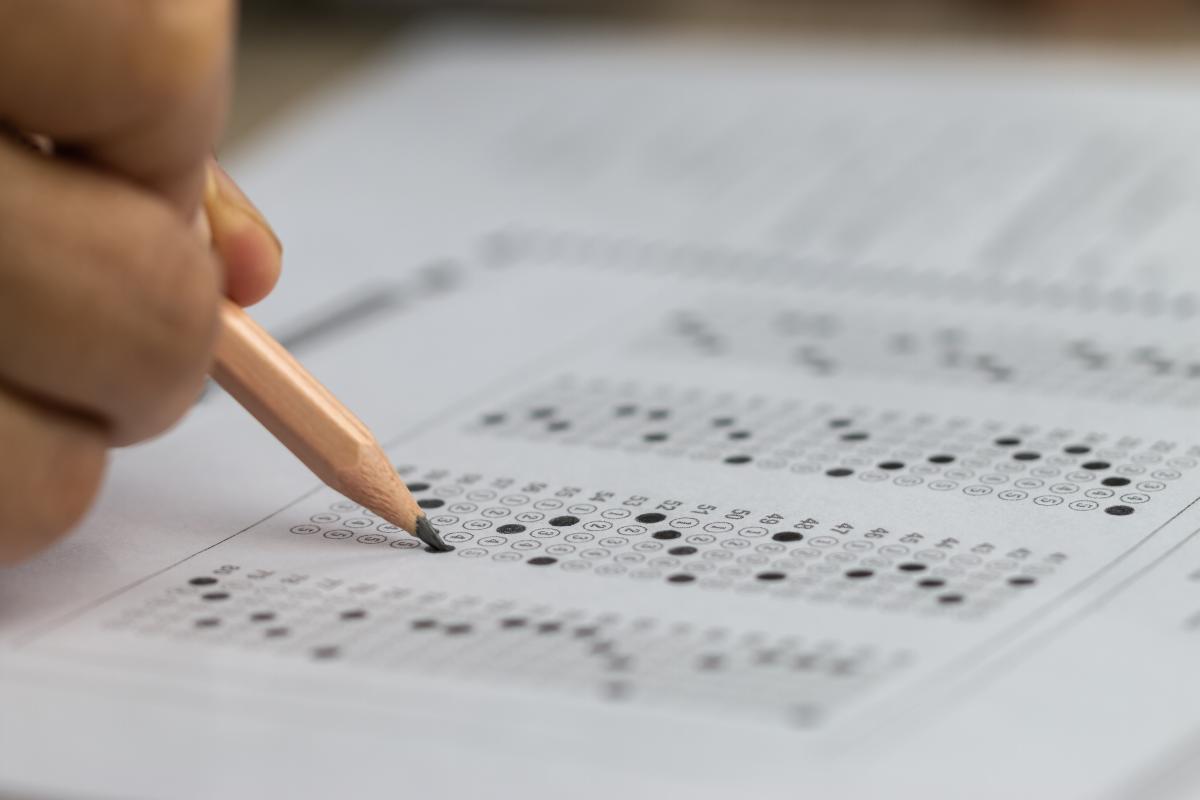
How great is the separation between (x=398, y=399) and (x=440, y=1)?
2.04 feet

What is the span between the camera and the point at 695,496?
46cm

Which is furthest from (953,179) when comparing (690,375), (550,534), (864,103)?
(550,534)

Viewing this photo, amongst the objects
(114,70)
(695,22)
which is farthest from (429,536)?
(695,22)

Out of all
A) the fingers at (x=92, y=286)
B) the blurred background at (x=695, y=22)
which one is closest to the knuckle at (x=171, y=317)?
the fingers at (x=92, y=286)

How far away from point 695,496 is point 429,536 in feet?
0.25

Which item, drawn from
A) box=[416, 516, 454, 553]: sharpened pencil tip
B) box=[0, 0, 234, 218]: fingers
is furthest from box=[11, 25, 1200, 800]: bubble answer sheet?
box=[0, 0, 234, 218]: fingers

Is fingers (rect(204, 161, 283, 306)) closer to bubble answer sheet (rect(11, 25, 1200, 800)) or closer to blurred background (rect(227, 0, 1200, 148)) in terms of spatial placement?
bubble answer sheet (rect(11, 25, 1200, 800))

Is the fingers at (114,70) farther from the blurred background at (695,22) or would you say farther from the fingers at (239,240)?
the blurred background at (695,22)

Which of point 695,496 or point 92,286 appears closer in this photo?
point 92,286

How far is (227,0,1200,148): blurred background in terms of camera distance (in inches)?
38.7

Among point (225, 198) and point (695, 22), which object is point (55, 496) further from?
point (695, 22)

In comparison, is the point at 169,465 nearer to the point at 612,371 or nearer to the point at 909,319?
the point at 612,371

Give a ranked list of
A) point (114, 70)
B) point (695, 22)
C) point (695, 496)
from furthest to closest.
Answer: point (695, 22), point (695, 496), point (114, 70)

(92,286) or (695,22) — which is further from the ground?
(695,22)
